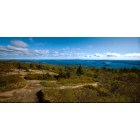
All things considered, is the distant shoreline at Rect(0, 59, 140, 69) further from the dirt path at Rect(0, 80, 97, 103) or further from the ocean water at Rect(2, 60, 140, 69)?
the dirt path at Rect(0, 80, 97, 103)

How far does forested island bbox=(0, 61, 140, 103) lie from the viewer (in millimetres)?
3930

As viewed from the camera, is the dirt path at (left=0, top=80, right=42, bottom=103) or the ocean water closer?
the dirt path at (left=0, top=80, right=42, bottom=103)

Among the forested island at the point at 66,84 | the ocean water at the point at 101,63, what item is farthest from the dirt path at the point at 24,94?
the ocean water at the point at 101,63

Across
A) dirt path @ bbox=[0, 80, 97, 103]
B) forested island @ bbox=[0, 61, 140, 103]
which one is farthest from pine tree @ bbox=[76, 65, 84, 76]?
dirt path @ bbox=[0, 80, 97, 103]

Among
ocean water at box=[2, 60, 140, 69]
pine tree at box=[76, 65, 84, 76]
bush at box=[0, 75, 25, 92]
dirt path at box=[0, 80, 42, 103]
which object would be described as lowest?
dirt path at box=[0, 80, 42, 103]

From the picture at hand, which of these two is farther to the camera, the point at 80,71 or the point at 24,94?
the point at 80,71

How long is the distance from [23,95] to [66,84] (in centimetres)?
68

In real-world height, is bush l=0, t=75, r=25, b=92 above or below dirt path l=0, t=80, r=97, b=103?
above

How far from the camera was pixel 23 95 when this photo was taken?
3.93 metres

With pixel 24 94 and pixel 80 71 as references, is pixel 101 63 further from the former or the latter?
pixel 24 94

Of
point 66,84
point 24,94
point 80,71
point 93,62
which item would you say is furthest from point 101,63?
point 24,94

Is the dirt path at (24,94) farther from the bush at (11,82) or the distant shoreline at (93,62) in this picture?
the distant shoreline at (93,62)

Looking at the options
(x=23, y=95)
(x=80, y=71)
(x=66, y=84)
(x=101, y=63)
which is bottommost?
(x=23, y=95)
